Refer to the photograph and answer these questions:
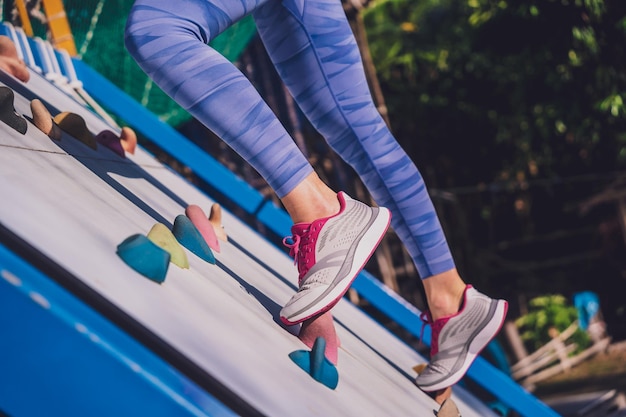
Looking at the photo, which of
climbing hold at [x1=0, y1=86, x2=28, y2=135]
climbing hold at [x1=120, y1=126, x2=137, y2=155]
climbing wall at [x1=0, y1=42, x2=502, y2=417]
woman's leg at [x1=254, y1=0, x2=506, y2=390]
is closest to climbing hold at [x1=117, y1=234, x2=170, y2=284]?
climbing wall at [x1=0, y1=42, x2=502, y2=417]

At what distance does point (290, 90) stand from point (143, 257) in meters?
0.67

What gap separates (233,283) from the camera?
1011 millimetres

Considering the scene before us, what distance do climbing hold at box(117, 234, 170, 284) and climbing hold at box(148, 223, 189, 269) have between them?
0.07 m

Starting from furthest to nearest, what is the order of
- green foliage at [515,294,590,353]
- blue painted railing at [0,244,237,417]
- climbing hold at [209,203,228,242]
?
green foliage at [515,294,590,353] < climbing hold at [209,203,228,242] < blue painted railing at [0,244,237,417]

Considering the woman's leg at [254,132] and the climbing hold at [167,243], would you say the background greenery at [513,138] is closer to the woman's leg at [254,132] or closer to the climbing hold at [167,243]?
the woman's leg at [254,132]

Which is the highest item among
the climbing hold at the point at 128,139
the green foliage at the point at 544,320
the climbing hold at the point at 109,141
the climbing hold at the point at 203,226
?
the climbing hold at the point at 203,226

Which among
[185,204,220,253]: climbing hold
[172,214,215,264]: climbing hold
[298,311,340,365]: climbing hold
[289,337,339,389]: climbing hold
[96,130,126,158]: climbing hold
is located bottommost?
[96,130,126,158]: climbing hold

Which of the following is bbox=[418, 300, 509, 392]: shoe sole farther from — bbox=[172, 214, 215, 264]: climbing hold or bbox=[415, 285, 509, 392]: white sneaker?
bbox=[172, 214, 215, 264]: climbing hold

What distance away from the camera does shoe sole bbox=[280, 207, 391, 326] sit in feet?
2.98

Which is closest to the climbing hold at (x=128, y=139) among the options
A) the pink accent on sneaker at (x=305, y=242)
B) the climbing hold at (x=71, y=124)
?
the climbing hold at (x=71, y=124)

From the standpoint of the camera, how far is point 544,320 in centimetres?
634

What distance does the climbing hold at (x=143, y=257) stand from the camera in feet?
2.27

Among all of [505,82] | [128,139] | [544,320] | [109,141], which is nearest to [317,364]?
[109,141]

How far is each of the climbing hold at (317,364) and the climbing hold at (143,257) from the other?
229 mm
